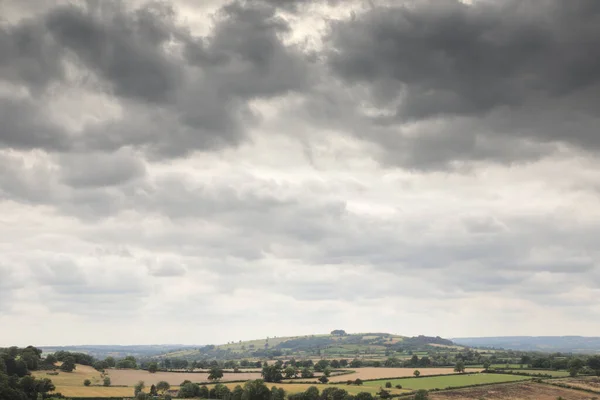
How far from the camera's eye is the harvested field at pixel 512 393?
152875 mm

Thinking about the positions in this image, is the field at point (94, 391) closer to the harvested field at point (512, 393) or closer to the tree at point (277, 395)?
the tree at point (277, 395)

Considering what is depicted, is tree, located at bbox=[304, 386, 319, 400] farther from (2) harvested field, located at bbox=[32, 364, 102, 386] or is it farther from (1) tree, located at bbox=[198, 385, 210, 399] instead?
(2) harvested field, located at bbox=[32, 364, 102, 386]

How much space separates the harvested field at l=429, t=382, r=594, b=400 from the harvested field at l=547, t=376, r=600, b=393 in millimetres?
8903

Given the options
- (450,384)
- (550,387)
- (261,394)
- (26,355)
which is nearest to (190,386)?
(261,394)

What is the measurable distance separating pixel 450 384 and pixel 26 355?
14176 centimetres

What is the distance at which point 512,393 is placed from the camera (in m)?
161

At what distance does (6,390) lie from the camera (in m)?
129

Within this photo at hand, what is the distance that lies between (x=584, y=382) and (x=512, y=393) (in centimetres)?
4202

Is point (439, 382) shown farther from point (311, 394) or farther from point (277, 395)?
point (277, 395)

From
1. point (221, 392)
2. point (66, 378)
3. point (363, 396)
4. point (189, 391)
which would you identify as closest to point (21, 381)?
point (66, 378)

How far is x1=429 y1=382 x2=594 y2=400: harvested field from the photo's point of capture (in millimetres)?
152875

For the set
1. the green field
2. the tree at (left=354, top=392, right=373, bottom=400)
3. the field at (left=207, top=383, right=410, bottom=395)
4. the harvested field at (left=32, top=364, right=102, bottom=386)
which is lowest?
the green field

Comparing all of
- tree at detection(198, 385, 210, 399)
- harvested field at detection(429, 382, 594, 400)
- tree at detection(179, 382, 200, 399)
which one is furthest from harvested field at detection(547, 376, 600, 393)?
tree at detection(179, 382, 200, 399)

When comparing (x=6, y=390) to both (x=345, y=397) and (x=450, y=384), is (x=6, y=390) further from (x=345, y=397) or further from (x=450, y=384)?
(x=450, y=384)
